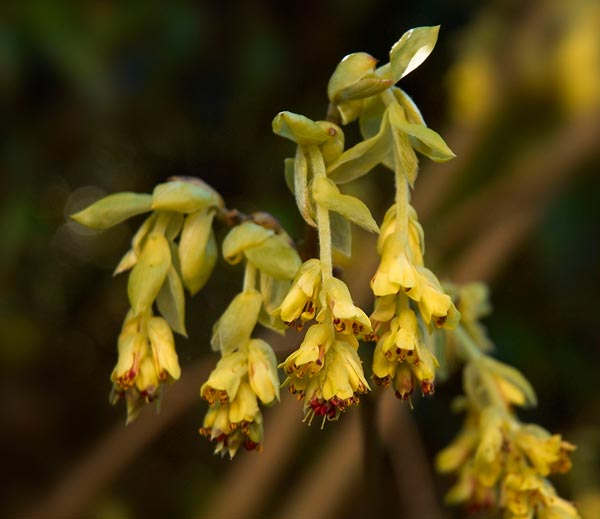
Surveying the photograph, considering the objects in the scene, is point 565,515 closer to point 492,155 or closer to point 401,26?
point 492,155

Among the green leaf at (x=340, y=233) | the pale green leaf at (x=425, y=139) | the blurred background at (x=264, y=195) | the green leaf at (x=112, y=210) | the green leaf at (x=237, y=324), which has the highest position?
the blurred background at (x=264, y=195)

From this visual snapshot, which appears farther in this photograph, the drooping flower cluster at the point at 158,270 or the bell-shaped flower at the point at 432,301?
the drooping flower cluster at the point at 158,270

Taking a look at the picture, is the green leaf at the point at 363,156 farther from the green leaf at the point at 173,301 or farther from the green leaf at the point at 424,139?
the green leaf at the point at 173,301

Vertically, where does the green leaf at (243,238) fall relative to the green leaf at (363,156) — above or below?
below

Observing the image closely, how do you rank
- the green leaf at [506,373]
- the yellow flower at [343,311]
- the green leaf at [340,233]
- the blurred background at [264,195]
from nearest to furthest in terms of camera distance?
the yellow flower at [343,311] → the green leaf at [340,233] → the green leaf at [506,373] → the blurred background at [264,195]

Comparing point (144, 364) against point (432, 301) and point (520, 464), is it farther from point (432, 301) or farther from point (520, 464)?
point (520, 464)

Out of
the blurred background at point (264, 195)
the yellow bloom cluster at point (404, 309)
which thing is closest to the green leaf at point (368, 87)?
the yellow bloom cluster at point (404, 309)

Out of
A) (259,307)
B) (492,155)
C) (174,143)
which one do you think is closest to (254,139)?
(174,143)
